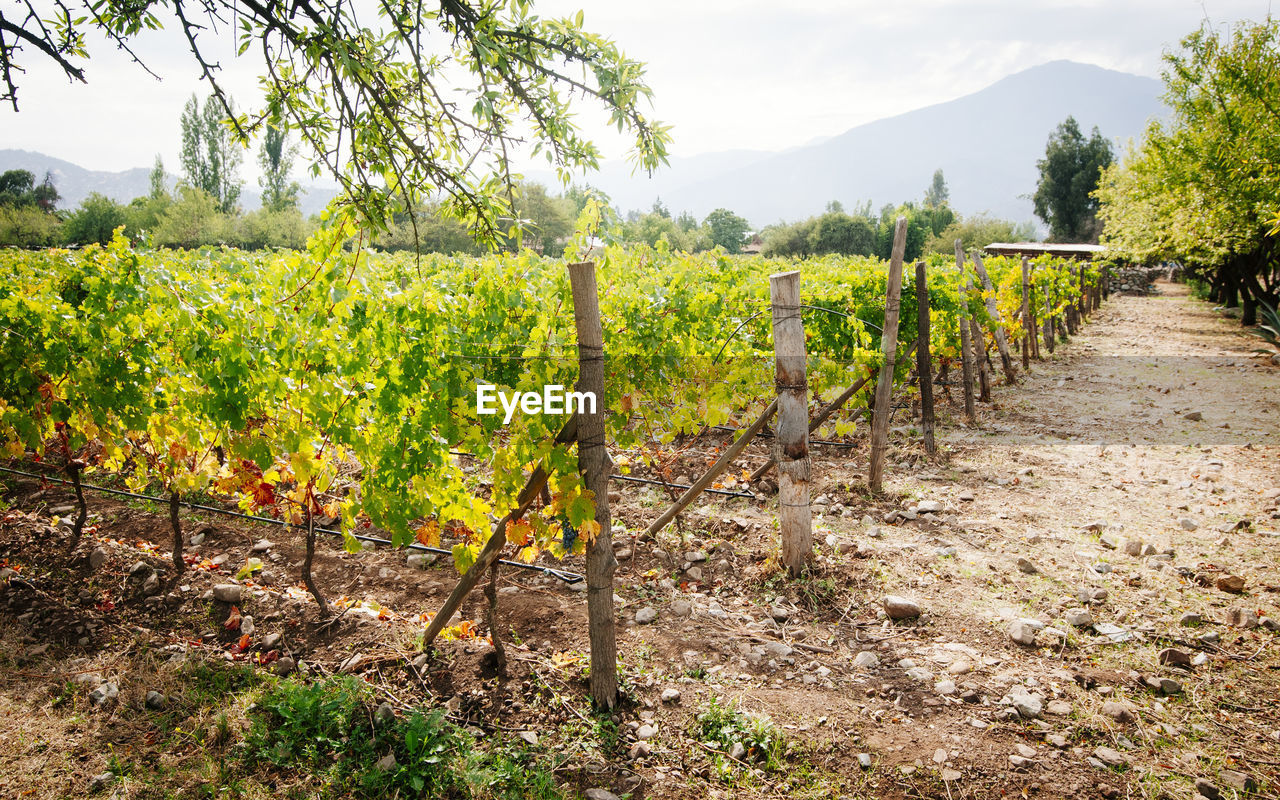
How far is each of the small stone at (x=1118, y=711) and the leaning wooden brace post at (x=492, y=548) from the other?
2.75m

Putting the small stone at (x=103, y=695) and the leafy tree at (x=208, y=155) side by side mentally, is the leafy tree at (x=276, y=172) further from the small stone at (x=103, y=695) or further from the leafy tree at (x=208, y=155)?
the small stone at (x=103, y=695)

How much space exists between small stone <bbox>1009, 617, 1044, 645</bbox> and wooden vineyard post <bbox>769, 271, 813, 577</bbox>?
122 centimetres

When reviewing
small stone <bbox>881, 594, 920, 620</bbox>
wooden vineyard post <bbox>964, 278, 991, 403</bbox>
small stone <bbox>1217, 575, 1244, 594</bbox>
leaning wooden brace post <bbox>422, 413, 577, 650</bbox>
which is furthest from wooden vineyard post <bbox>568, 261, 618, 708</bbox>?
wooden vineyard post <bbox>964, 278, 991, 403</bbox>

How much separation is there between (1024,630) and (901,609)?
639 mm

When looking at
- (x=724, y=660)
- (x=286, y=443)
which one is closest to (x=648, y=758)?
(x=724, y=660)

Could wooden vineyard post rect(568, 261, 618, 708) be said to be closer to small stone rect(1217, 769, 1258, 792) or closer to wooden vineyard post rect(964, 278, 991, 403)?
small stone rect(1217, 769, 1258, 792)

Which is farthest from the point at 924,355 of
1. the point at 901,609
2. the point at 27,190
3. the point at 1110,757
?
the point at 27,190

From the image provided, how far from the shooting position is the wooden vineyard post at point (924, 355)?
22.5 ft

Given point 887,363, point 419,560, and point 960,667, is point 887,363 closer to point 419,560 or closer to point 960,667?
point 960,667

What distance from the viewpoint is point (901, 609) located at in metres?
3.96

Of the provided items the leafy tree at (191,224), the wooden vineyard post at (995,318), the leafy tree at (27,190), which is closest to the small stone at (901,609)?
the wooden vineyard post at (995,318)

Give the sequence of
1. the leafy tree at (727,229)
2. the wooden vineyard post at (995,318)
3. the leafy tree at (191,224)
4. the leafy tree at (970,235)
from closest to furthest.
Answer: the wooden vineyard post at (995,318)
the leafy tree at (191,224)
the leafy tree at (970,235)
the leafy tree at (727,229)

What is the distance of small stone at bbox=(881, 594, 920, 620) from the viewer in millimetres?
3945

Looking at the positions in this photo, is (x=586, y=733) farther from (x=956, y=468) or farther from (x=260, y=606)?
(x=956, y=468)
